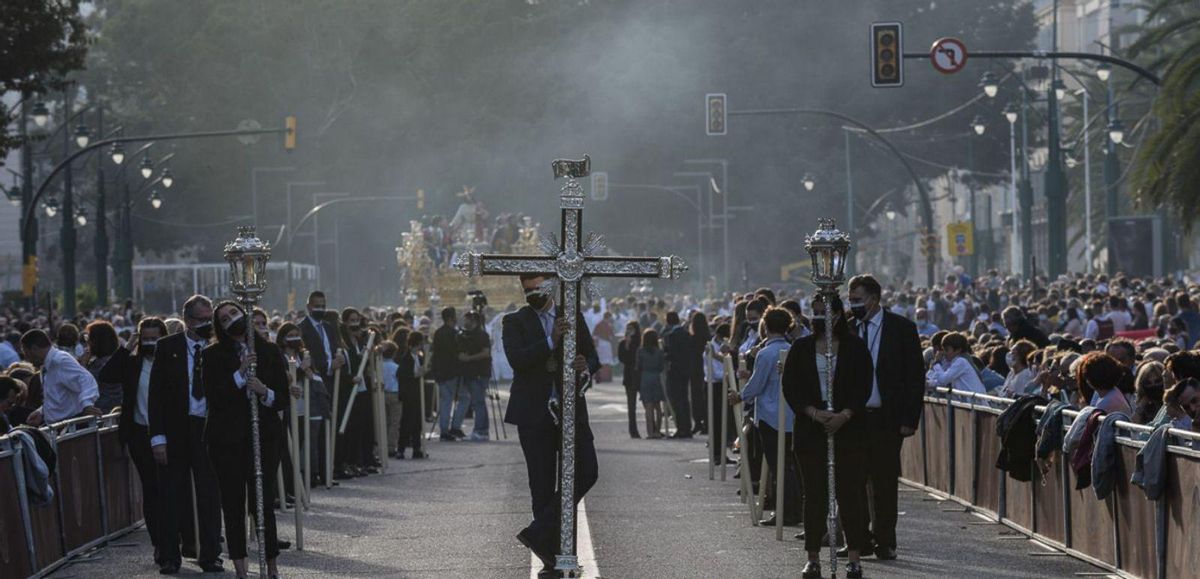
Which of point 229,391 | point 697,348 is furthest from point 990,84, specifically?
point 229,391

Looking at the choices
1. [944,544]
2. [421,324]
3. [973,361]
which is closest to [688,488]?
[973,361]

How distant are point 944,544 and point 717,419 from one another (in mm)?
8550

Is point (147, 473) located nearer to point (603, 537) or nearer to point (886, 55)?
point (603, 537)

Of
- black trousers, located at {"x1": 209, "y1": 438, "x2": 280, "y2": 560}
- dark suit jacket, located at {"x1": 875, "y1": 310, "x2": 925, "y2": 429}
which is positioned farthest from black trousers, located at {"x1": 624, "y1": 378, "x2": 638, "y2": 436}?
black trousers, located at {"x1": 209, "y1": 438, "x2": 280, "y2": 560}

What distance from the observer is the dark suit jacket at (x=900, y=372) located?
13.2 m

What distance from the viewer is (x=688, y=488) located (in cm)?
1872

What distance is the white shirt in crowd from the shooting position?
17156 millimetres

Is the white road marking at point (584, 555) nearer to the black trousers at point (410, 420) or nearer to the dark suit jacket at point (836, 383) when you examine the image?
the dark suit jacket at point (836, 383)

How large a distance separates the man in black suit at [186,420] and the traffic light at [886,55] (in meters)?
19.6

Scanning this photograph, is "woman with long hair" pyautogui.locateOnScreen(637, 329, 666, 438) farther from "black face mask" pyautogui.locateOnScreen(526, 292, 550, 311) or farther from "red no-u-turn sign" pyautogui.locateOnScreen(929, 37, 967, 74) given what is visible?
"black face mask" pyautogui.locateOnScreen(526, 292, 550, 311)

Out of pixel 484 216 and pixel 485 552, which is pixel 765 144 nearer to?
pixel 484 216

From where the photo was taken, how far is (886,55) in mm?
31438

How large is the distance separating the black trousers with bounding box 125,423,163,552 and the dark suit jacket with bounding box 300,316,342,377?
18.8 feet

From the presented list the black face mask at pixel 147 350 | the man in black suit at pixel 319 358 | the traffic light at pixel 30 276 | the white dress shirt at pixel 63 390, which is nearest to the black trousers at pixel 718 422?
the man in black suit at pixel 319 358
